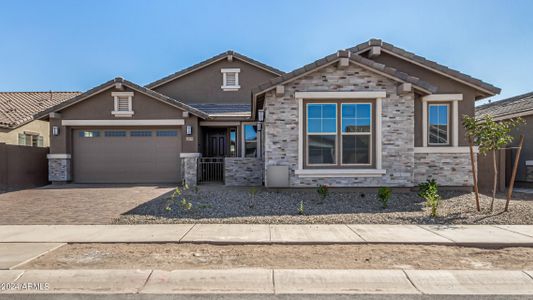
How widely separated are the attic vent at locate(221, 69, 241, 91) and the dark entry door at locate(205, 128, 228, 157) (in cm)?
278

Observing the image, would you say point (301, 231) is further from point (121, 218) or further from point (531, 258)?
point (121, 218)

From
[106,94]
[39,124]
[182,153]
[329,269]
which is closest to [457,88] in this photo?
[329,269]

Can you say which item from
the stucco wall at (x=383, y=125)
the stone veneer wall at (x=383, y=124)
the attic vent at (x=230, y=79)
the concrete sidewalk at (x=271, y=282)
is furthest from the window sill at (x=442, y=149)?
the attic vent at (x=230, y=79)

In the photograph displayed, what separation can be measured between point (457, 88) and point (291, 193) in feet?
24.2

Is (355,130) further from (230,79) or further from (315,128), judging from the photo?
(230,79)

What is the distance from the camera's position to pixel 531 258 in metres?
5.17

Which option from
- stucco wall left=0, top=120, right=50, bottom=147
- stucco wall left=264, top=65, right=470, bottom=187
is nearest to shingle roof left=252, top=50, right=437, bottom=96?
stucco wall left=264, top=65, right=470, bottom=187

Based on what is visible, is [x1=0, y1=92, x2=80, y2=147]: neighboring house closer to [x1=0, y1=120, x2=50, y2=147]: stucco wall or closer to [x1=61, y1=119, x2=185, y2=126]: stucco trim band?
[x1=0, y1=120, x2=50, y2=147]: stucco wall

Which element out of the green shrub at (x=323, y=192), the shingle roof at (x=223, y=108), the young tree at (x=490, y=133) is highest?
the shingle roof at (x=223, y=108)

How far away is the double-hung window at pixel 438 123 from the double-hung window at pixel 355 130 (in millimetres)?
2759

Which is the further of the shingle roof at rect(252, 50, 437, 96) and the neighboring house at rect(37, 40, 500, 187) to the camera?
the neighboring house at rect(37, 40, 500, 187)

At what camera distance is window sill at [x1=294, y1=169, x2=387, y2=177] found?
33.6ft

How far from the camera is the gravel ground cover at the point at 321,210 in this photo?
25.1ft

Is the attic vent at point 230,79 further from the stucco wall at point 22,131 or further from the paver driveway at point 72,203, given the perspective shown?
the stucco wall at point 22,131
